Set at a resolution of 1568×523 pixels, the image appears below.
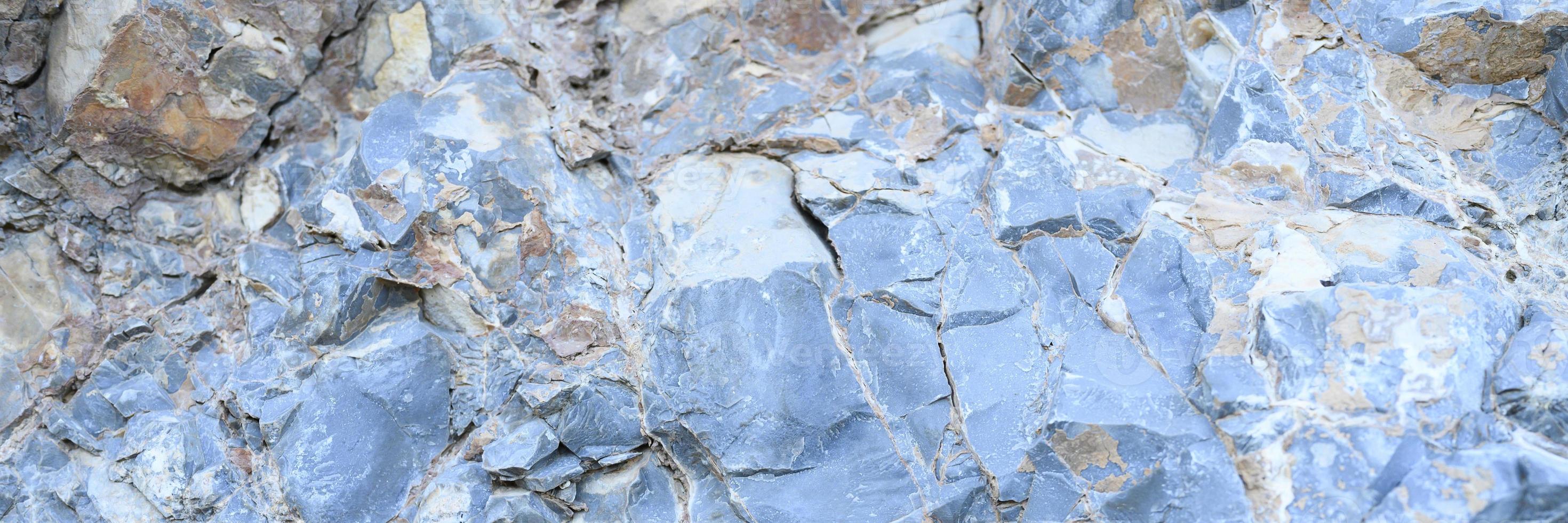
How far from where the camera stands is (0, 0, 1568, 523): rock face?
191cm

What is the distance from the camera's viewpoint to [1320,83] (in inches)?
87.4

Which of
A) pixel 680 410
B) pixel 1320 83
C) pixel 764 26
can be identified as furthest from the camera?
pixel 764 26

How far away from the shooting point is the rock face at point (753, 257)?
1913 mm

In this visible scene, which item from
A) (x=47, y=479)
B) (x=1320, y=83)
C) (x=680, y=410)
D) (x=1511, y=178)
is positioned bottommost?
(x=47, y=479)

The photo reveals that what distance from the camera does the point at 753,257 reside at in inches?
84.5

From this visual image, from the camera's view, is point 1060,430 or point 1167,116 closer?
point 1060,430

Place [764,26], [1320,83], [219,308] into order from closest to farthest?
[1320,83] < [219,308] < [764,26]

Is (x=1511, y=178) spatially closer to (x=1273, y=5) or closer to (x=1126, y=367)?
(x=1273, y=5)

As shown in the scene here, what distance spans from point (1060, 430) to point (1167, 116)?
0.95 m

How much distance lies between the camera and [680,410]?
2.05 metres

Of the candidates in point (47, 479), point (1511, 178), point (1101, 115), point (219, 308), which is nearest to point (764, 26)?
point (1101, 115)

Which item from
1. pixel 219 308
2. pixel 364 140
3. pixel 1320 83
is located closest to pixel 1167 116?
pixel 1320 83

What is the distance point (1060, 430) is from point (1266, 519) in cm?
40

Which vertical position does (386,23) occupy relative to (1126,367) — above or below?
above
